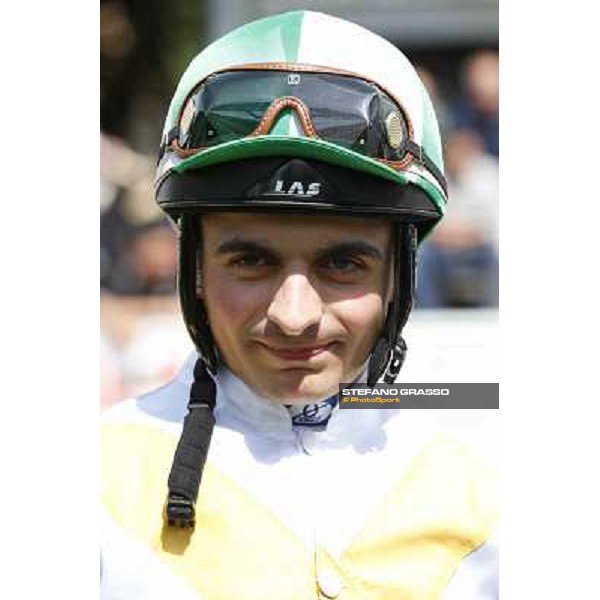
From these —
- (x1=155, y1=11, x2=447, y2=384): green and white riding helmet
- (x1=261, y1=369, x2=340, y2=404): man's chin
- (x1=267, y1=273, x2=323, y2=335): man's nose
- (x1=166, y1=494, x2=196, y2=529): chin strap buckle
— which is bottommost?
(x1=166, y1=494, x2=196, y2=529): chin strap buckle

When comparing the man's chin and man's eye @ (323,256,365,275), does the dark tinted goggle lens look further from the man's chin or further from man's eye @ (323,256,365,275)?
the man's chin

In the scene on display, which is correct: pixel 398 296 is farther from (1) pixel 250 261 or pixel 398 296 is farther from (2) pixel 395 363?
(1) pixel 250 261

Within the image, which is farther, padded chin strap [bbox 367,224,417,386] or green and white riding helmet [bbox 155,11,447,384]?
padded chin strap [bbox 367,224,417,386]

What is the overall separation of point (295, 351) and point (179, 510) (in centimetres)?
26

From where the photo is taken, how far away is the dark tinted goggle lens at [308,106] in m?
2.00

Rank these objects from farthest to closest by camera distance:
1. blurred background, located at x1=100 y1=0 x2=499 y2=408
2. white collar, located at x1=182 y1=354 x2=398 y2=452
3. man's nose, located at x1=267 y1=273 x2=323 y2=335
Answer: blurred background, located at x1=100 y1=0 x2=499 y2=408
white collar, located at x1=182 y1=354 x2=398 y2=452
man's nose, located at x1=267 y1=273 x2=323 y2=335

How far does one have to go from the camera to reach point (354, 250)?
2.04 metres

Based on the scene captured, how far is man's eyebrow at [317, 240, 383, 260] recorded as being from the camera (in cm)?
201

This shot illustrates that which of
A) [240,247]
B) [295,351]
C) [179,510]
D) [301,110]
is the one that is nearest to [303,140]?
[301,110]

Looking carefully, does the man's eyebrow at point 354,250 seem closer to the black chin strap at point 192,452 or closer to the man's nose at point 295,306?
the man's nose at point 295,306

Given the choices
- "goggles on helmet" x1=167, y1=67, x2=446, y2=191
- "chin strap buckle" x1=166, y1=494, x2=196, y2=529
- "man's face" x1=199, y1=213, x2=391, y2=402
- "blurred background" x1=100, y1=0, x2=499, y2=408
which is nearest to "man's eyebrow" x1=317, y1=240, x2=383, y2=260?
"man's face" x1=199, y1=213, x2=391, y2=402
